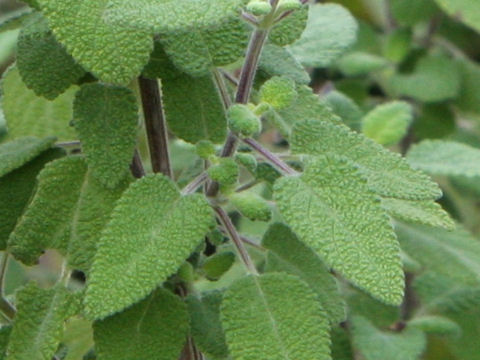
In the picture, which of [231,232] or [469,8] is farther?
[469,8]

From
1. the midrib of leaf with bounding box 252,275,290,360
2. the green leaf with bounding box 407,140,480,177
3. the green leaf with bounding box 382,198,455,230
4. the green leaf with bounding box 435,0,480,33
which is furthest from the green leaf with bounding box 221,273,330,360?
the green leaf with bounding box 435,0,480,33

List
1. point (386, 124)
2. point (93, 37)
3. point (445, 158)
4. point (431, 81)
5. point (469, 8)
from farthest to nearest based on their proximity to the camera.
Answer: point (431, 81) < point (469, 8) < point (386, 124) < point (445, 158) < point (93, 37)

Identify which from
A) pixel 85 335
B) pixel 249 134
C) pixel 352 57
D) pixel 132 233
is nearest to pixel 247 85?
pixel 249 134

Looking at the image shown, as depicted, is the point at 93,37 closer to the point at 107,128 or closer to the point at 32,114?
the point at 107,128

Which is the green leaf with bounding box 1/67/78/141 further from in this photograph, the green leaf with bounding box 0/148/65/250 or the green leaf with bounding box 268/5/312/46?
the green leaf with bounding box 268/5/312/46

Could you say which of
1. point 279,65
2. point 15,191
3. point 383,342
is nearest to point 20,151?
point 15,191
